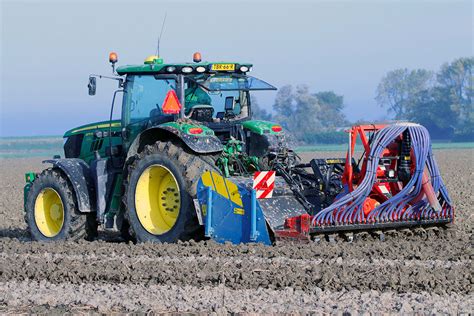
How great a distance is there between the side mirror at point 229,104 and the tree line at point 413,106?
175 ft

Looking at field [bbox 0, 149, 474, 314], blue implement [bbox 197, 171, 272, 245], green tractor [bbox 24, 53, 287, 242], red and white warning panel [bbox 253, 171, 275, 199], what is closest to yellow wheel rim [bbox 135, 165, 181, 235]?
green tractor [bbox 24, 53, 287, 242]

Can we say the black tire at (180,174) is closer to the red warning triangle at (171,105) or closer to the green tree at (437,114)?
the red warning triangle at (171,105)

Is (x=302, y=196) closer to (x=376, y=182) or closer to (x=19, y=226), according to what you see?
(x=376, y=182)

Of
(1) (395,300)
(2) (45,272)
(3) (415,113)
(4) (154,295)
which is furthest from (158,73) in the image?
(3) (415,113)

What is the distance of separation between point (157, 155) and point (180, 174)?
39 centimetres

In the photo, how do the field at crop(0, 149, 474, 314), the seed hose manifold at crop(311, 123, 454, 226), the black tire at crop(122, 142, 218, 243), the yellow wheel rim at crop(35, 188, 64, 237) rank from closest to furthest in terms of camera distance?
the field at crop(0, 149, 474, 314) → the seed hose manifold at crop(311, 123, 454, 226) → the black tire at crop(122, 142, 218, 243) → the yellow wheel rim at crop(35, 188, 64, 237)

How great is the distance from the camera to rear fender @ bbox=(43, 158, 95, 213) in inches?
420

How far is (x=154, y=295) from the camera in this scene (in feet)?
22.7

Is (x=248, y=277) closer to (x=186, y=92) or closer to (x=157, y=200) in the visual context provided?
(x=157, y=200)

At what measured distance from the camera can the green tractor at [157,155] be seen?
9586mm

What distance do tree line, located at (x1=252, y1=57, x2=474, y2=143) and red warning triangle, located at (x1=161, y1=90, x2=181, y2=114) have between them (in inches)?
2129

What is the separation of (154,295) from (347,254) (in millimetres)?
2228

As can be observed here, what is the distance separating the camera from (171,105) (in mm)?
9992

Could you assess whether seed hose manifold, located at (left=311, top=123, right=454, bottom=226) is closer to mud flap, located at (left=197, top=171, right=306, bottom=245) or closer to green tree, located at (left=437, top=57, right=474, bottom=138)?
mud flap, located at (left=197, top=171, right=306, bottom=245)
